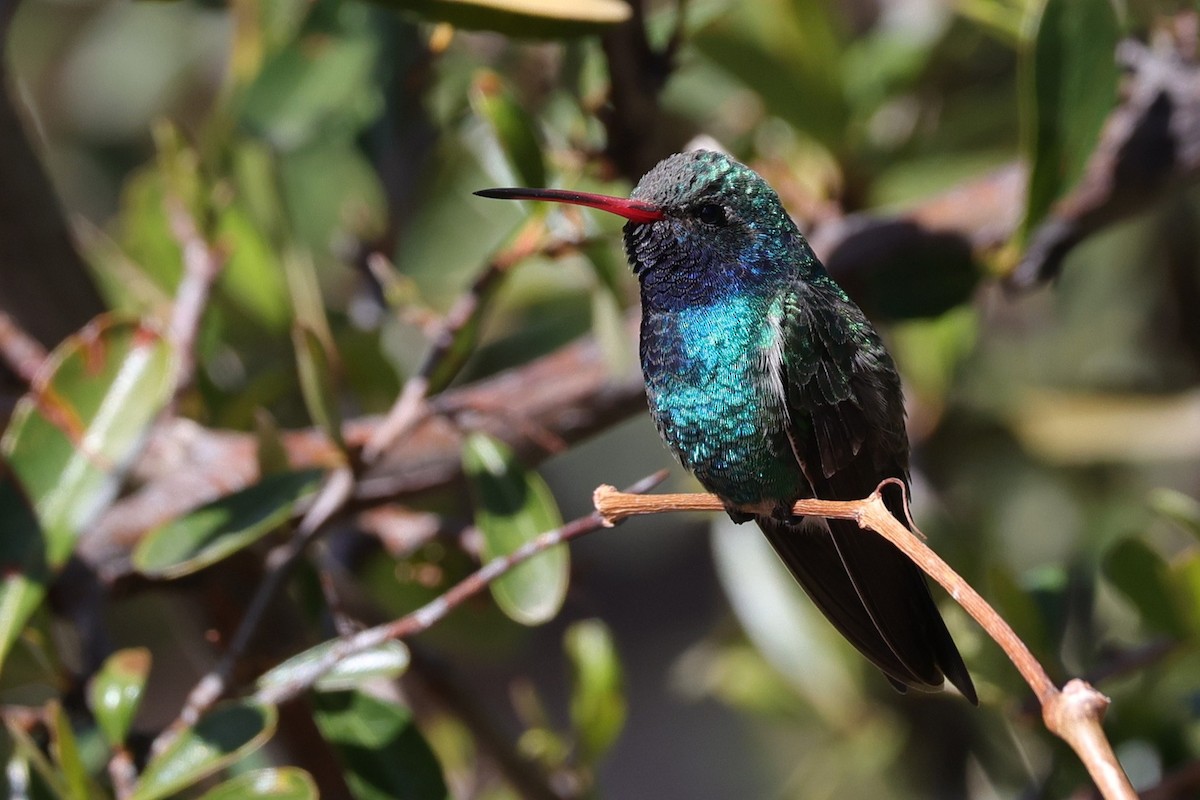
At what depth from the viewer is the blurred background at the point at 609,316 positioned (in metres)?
1.58

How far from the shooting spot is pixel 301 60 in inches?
78.2

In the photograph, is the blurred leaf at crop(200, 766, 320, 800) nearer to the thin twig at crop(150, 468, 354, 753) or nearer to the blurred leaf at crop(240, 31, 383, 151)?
the thin twig at crop(150, 468, 354, 753)

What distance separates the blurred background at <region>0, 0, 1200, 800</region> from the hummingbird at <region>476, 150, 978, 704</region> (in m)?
0.14

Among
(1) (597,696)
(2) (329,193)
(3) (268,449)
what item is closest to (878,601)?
(1) (597,696)

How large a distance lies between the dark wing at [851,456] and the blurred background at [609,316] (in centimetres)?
20

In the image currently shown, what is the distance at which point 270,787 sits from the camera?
1.28 meters

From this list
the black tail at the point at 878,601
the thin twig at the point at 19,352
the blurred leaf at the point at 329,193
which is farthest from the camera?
the blurred leaf at the point at 329,193

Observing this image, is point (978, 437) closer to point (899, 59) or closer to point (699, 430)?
point (899, 59)

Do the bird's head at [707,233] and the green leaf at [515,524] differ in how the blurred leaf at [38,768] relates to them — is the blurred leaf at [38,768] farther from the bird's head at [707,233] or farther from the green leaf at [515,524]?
the bird's head at [707,233]

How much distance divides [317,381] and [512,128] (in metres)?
0.37

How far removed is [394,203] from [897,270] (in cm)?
99

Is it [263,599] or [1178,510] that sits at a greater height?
[263,599]

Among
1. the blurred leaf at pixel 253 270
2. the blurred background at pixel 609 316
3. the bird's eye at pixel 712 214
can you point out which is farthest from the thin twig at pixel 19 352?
the bird's eye at pixel 712 214

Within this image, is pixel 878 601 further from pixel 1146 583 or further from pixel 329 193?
pixel 329 193
